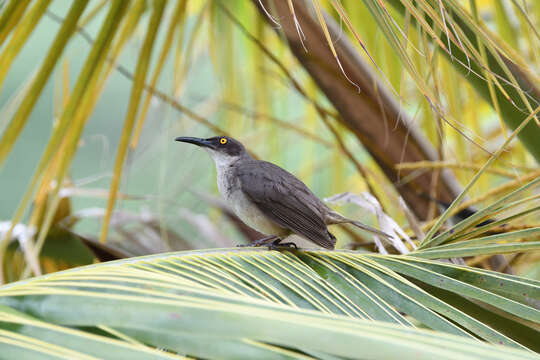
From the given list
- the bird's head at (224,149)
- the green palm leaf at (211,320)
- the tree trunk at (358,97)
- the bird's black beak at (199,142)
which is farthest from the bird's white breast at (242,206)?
the green palm leaf at (211,320)

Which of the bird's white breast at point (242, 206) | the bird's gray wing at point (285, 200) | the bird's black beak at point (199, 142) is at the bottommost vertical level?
the bird's white breast at point (242, 206)

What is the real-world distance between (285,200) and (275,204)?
46 millimetres

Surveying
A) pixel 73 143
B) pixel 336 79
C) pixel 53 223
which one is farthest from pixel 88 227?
pixel 336 79

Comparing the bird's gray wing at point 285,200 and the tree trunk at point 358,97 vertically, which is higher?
the tree trunk at point 358,97

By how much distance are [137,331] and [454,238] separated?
109 centimetres

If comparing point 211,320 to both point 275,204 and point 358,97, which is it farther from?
point 358,97

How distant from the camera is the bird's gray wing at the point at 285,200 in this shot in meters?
2.36

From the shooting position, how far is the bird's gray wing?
2.36 m

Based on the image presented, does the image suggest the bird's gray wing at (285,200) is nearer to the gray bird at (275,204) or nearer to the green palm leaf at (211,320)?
the gray bird at (275,204)

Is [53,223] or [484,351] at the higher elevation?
[484,351]

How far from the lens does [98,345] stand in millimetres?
626

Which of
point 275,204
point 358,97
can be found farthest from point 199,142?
point 358,97

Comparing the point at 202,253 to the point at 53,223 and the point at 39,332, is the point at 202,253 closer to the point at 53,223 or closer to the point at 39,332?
the point at 39,332

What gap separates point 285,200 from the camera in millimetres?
2531
